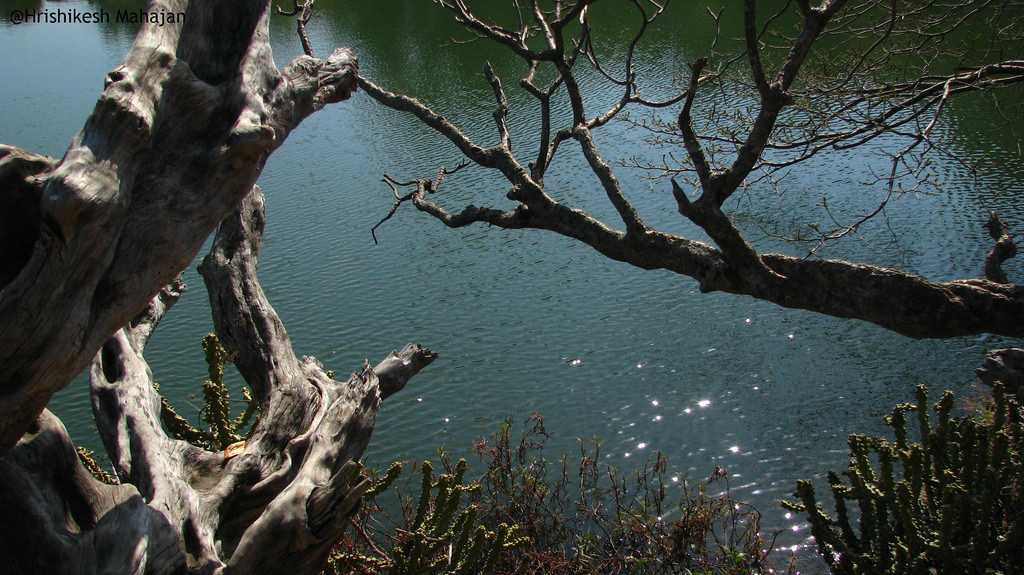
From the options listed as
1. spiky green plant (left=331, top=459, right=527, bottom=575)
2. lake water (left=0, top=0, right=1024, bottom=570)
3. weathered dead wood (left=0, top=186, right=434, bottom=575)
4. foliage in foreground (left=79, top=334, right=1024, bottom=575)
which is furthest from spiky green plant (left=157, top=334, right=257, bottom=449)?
lake water (left=0, top=0, right=1024, bottom=570)

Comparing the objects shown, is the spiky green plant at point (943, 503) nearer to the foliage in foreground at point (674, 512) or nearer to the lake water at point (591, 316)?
the foliage in foreground at point (674, 512)

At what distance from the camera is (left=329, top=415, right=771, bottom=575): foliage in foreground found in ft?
17.3

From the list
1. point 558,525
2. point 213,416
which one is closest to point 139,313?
point 213,416

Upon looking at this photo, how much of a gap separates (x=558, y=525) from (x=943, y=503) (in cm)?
318

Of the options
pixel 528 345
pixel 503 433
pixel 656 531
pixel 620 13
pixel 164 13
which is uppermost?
pixel 620 13

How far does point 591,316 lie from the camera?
10883 millimetres

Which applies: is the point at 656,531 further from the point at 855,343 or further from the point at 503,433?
the point at 855,343

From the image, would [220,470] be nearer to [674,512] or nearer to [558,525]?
[558,525]

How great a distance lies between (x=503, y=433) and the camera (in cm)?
777

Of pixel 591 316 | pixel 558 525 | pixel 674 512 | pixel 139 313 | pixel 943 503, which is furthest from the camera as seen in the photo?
pixel 591 316

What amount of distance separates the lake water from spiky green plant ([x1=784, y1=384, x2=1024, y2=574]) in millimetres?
2116

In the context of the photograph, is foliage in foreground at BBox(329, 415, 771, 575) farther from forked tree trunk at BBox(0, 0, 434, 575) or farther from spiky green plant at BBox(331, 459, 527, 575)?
forked tree trunk at BBox(0, 0, 434, 575)

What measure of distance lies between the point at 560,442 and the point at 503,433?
98 centimetres

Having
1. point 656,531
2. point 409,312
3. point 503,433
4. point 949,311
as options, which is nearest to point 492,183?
point 409,312
